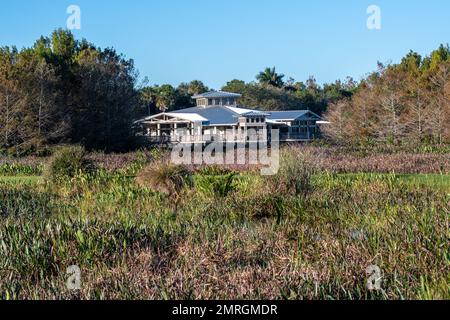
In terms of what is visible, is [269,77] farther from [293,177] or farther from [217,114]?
[293,177]

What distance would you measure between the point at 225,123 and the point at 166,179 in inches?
1720

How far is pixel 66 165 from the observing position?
20.9 metres

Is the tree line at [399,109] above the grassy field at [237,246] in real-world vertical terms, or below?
above

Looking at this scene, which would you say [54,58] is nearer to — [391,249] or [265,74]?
[391,249]

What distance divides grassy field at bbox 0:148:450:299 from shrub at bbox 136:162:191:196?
3.61 ft

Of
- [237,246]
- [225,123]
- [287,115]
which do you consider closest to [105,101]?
[225,123]

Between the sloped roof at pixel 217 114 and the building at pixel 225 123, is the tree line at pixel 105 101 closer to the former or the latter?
the building at pixel 225 123

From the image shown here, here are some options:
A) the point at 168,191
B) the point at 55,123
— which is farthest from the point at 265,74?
the point at 168,191

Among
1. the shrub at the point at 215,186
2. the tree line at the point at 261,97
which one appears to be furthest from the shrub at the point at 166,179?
the tree line at the point at 261,97

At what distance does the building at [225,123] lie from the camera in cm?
5896

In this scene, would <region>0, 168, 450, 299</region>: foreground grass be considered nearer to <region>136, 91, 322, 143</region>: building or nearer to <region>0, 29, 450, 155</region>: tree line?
<region>0, 29, 450, 155</region>: tree line

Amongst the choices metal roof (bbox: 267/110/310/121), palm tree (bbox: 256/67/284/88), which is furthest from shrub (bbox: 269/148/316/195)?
palm tree (bbox: 256/67/284/88)

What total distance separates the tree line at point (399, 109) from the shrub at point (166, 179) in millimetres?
27033

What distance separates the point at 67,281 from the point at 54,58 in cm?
4044
